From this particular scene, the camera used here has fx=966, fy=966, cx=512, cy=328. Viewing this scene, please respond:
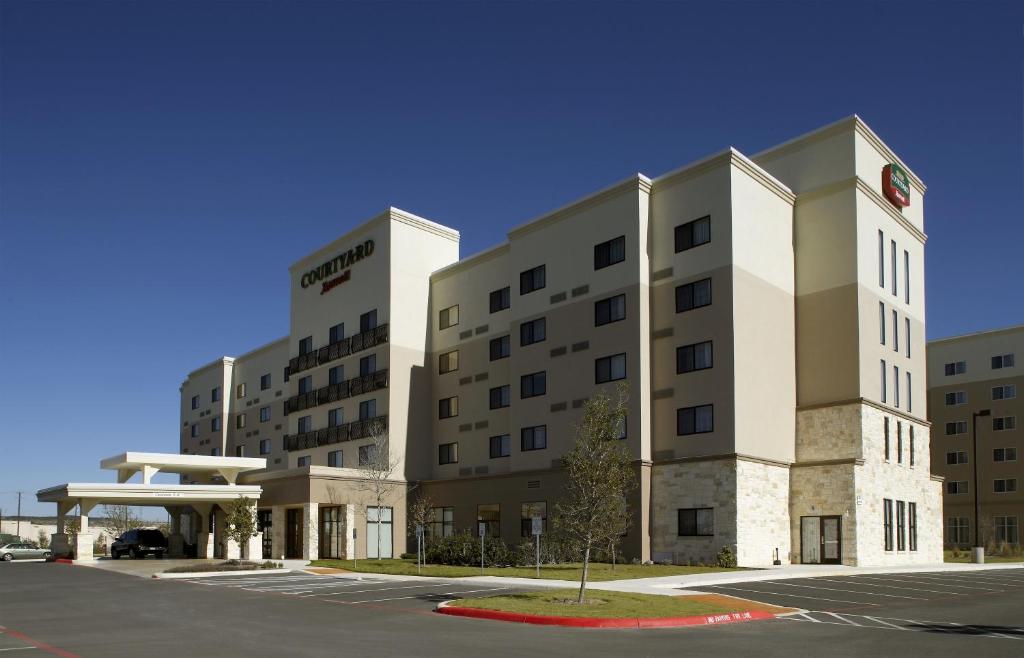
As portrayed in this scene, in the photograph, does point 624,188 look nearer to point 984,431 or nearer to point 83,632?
point 83,632

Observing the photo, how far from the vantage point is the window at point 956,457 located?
85.0 meters

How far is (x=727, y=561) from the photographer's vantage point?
3994cm

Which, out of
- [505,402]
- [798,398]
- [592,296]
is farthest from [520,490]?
[798,398]

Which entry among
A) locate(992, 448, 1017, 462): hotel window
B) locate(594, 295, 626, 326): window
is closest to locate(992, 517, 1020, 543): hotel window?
locate(992, 448, 1017, 462): hotel window

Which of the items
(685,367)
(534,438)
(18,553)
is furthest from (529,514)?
(18,553)

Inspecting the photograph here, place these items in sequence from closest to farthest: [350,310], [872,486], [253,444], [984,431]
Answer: [872,486] → [350,310] → [253,444] → [984,431]

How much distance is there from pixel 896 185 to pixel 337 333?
34.2 metres

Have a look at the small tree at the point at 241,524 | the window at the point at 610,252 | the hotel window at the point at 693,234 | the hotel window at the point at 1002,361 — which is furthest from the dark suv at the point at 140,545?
the hotel window at the point at 1002,361

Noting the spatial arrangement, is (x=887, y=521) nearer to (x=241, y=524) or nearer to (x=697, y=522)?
(x=697, y=522)

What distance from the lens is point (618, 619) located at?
21.1m

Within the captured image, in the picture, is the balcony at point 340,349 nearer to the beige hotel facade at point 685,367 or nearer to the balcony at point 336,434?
the beige hotel facade at point 685,367

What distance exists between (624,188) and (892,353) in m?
15.6

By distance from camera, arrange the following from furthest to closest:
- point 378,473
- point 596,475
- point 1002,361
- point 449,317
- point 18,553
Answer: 1. point 1002,361
2. point 18,553
3. point 449,317
4. point 378,473
5. point 596,475

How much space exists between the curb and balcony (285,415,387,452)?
33762 millimetres
